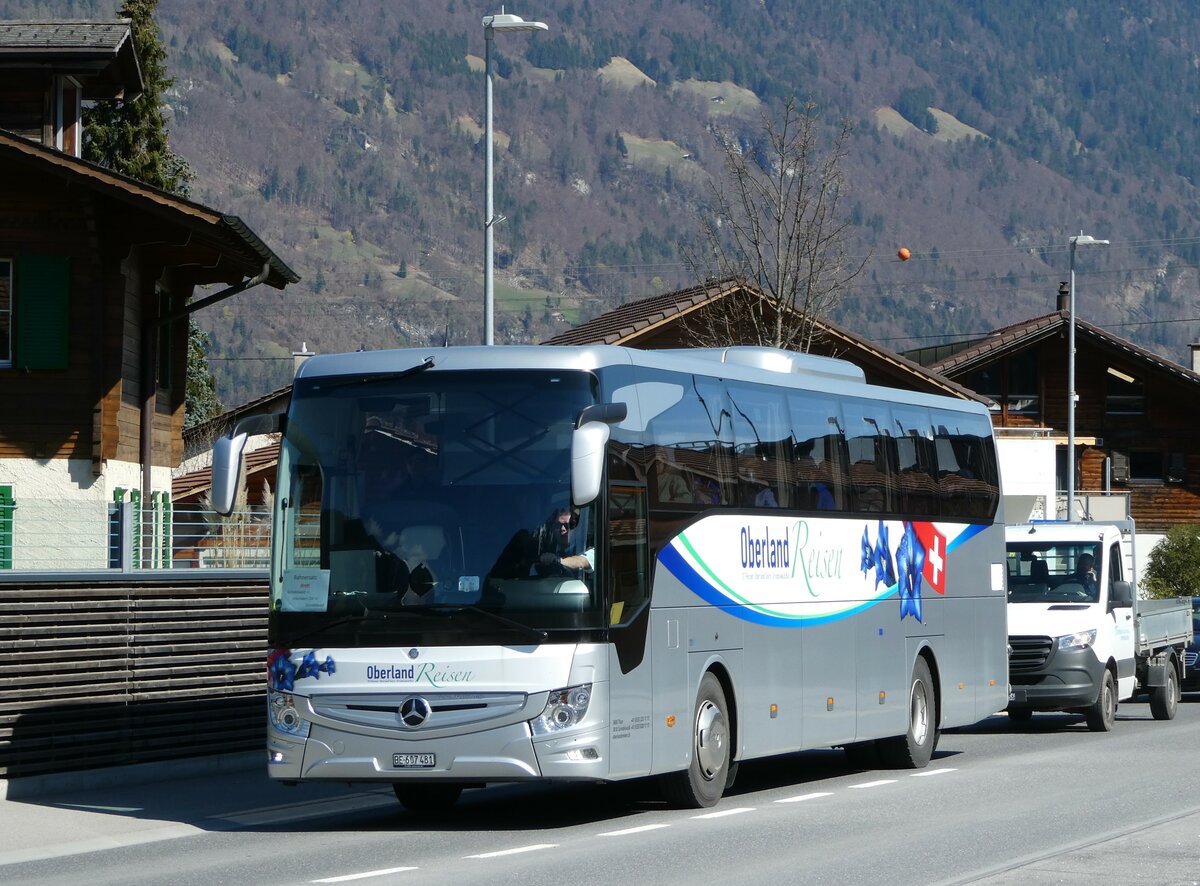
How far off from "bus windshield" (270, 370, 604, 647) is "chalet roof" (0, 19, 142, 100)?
52.0 feet

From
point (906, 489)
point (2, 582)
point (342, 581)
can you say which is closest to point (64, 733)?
point (2, 582)

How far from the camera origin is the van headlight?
23.1 metres

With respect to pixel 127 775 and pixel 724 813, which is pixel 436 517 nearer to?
pixel 724 813

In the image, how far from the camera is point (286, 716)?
14109mm

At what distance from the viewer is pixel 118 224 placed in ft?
85.8

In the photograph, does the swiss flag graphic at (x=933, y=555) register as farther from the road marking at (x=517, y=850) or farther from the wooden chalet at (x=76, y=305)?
the wooden chalet at (x=76, y=305)

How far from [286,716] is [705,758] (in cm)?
322

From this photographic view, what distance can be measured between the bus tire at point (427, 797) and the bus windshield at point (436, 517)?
80.7 inches

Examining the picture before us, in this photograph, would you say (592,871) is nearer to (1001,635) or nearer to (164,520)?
(164,520)

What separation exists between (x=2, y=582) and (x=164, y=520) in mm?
2885

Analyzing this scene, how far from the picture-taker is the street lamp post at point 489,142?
23.6 metres

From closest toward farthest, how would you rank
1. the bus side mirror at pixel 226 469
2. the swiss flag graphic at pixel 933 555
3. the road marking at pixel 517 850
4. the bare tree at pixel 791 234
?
the road marking at pixel 517 850
the bus side mirror at pixel 226 469
the swiss flag graphic at pixel 933 555
the bare tree at pixel 791 234

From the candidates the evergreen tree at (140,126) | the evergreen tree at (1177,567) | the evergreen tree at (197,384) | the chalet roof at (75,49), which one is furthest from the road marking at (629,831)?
the evergreen tree at (1177,567)

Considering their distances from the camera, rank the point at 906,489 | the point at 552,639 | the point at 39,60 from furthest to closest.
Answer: the point at 39,60 < the point at 906,489 < the point at 552,639
